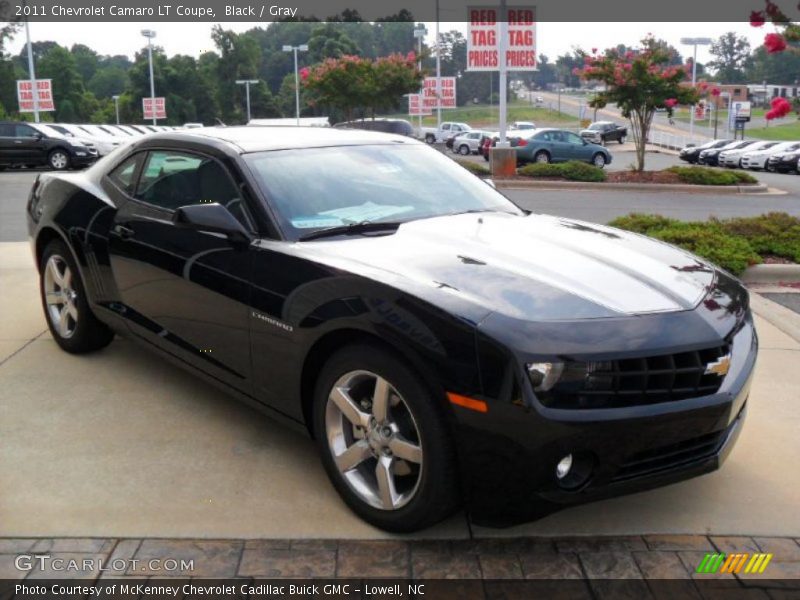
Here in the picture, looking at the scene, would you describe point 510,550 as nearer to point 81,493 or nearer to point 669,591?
point 669,591

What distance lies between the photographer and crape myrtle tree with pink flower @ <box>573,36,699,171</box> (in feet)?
68.2

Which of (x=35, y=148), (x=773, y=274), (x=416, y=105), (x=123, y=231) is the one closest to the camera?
(x=123, y=231)

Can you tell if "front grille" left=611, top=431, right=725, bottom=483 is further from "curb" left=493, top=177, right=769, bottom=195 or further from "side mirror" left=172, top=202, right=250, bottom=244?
"curb" left=493, top=177, right=769, bottom=195

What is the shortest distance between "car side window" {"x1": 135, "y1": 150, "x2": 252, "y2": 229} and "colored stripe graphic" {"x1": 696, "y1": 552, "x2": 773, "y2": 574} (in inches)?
92.5

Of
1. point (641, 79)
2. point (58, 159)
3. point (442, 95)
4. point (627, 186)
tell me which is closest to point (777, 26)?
point (627, 186)

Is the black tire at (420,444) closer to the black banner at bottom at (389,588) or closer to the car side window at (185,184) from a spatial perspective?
the black banner at bottom at (389,588)

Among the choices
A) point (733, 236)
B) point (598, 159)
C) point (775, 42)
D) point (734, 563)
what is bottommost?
point (598, 159)

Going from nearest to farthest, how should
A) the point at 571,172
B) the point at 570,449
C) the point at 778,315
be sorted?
the point at 570,449, the point at 778,315, the point at 571,172

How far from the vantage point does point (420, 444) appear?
120 inches

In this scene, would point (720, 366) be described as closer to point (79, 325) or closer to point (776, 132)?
point (79, 325)

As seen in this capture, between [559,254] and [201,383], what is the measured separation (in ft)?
7.64

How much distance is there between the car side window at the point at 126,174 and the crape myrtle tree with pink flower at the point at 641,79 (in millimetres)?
17708

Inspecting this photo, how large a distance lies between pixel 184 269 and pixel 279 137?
0.91 m

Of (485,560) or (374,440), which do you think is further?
(374,440)
